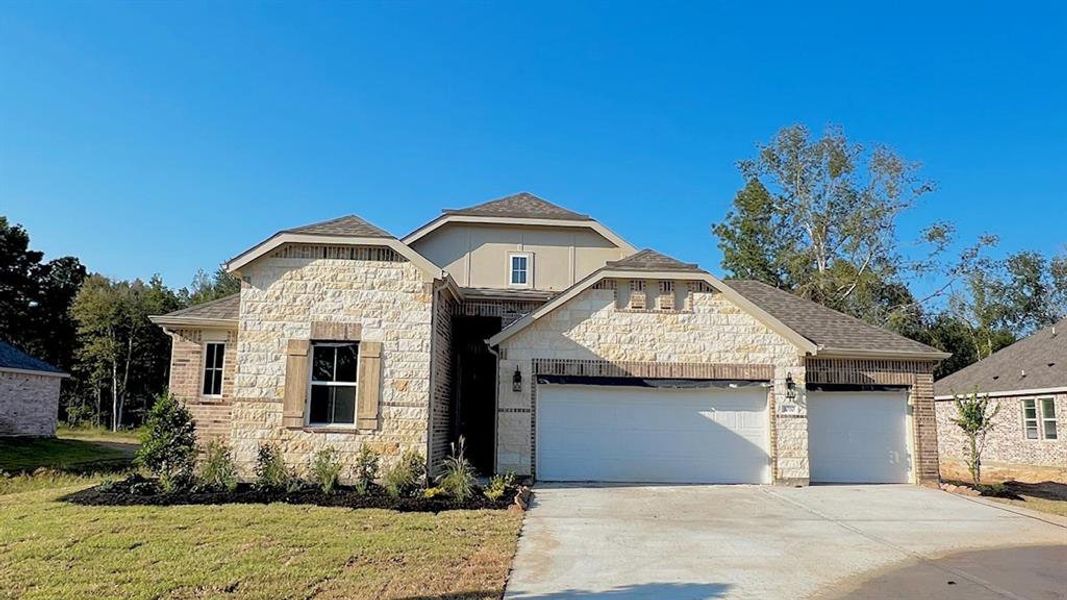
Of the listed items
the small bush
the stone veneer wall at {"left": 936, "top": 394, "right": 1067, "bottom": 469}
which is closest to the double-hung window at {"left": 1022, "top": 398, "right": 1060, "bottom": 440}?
the stone veneer wall at {"left": 936, "top": 394, "right": 1067, "bottom": 469}

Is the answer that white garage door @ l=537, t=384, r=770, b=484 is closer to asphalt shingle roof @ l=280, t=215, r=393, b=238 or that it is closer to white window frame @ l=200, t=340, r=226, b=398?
asphalt shingle roof @ l=280, t=215, r=393, b=238

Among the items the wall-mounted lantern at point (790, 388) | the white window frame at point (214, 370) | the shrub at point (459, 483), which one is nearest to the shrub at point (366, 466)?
the shrub at point (459, 483)

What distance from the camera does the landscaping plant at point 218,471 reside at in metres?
11.6

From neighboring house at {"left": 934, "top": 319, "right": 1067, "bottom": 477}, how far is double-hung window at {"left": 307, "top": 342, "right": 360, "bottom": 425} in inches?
707

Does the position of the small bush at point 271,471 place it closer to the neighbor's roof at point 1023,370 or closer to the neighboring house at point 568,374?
the neighboring house at point 568,374

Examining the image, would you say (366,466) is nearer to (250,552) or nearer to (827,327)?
(250,552)

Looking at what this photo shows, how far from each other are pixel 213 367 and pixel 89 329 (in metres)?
29.9

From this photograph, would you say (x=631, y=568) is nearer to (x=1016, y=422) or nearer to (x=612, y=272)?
(x=612, y=272)

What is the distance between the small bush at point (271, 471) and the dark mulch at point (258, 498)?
0.18 meters

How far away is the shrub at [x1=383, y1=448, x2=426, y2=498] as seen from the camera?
1164cm

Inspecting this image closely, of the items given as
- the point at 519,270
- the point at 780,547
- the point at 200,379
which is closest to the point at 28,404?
the point at 200,379

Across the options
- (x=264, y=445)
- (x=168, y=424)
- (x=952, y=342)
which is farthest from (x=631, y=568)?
(x=952, y=342)

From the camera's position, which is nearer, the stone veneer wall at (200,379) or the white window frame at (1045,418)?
the stone veneer wall at (200,379)

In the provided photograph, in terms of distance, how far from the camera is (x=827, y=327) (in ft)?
53.0
